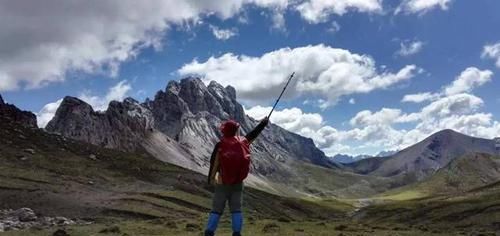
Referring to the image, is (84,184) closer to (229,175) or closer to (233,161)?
(229,175)

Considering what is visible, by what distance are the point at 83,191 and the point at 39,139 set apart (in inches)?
2423

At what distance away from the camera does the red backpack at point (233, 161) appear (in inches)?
738

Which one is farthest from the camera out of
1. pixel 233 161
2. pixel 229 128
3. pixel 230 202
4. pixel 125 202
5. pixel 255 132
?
pixel 125 202

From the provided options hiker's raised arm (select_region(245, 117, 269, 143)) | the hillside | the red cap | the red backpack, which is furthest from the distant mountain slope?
the red backpack

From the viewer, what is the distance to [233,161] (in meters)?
18.8

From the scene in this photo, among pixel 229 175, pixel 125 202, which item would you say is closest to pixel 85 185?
pixel 125 202

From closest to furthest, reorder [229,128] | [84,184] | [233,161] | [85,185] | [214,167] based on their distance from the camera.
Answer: [233,161]
[214,167]
[229,128]
[85,185]
[84,184]

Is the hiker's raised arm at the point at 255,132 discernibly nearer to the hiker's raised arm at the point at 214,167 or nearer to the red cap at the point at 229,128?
the red cap at the point at 229,128

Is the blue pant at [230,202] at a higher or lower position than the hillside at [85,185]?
lower

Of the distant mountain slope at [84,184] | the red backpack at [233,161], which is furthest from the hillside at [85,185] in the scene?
the red backpack at [233,161]

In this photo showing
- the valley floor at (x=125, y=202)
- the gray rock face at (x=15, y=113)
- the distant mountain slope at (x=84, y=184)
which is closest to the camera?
the valley floor at (x=125, y=202)

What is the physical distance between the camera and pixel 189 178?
516ft

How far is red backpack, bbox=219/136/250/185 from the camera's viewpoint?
18.7 metres

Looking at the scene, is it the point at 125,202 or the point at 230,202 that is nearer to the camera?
the point at 230,202
